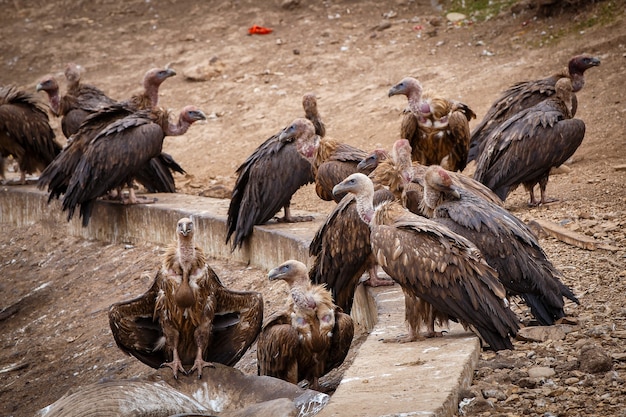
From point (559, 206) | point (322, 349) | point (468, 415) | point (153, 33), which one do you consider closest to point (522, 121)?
point (559, 206)

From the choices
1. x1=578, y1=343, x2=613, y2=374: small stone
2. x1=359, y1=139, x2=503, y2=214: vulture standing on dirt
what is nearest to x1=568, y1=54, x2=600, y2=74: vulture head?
x1=359, y1=139, x2=503, y2=214: vulture standing on dirt

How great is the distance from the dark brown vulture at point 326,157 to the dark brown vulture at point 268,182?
11 cm

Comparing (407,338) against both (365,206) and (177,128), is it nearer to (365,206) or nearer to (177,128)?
(365,206)

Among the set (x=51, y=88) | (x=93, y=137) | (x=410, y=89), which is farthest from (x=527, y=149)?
(x=51, y=88)

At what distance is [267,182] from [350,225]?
91.4 inches

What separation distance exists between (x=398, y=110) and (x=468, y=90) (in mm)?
996

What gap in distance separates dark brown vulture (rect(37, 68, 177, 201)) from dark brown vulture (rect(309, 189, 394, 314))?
4514 millimetres

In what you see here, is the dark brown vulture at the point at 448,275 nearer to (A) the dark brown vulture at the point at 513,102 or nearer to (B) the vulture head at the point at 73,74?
(A) the dark brown vulture at the point at 513,102

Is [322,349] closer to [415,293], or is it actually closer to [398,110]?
[415,293]

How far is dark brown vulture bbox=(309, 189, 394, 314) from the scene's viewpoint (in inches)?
304

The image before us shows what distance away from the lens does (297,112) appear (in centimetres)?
1568

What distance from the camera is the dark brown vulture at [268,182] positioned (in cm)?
988

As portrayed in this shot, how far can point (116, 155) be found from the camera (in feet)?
36.7

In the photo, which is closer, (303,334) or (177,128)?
(303,334)
